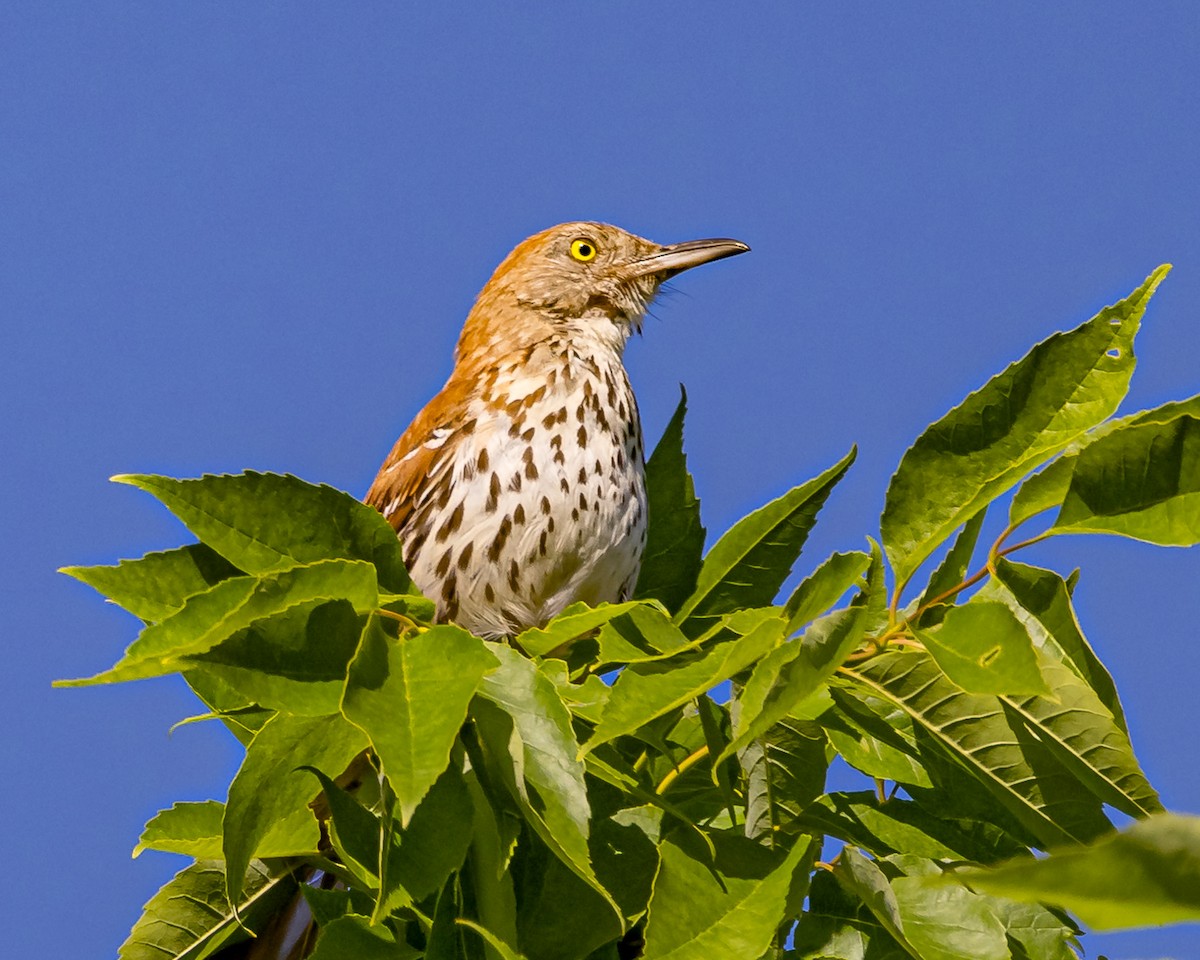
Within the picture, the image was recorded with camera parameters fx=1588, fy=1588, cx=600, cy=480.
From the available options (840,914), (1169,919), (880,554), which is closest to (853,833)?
(840,914)

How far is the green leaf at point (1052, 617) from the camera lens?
241 cm

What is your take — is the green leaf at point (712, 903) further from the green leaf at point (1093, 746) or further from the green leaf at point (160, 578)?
the green leaf at point (160, 578)

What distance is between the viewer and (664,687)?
2207 millimetres

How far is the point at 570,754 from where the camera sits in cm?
223

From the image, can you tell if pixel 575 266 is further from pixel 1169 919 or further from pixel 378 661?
pixel 1169 919

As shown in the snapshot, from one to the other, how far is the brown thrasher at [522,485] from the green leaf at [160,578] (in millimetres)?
1900

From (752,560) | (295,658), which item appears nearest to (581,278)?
(752,560)

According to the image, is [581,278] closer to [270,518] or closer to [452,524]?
[452,524]

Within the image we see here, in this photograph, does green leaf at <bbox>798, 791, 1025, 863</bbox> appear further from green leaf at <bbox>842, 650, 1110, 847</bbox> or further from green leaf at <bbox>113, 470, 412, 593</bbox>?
A: green leaf at <bbox>113, 470, 412, 593</bbox>

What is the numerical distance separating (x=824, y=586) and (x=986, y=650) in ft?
0.83

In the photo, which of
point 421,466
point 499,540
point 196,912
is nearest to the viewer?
point 196,912

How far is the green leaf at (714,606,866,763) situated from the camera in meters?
2.20

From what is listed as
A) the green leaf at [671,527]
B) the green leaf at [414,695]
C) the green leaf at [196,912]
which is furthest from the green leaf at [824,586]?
the green leaf at [671,527]

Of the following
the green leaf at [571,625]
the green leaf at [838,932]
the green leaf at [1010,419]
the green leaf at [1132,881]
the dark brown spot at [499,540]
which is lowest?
the green leaf at [1132,881]
